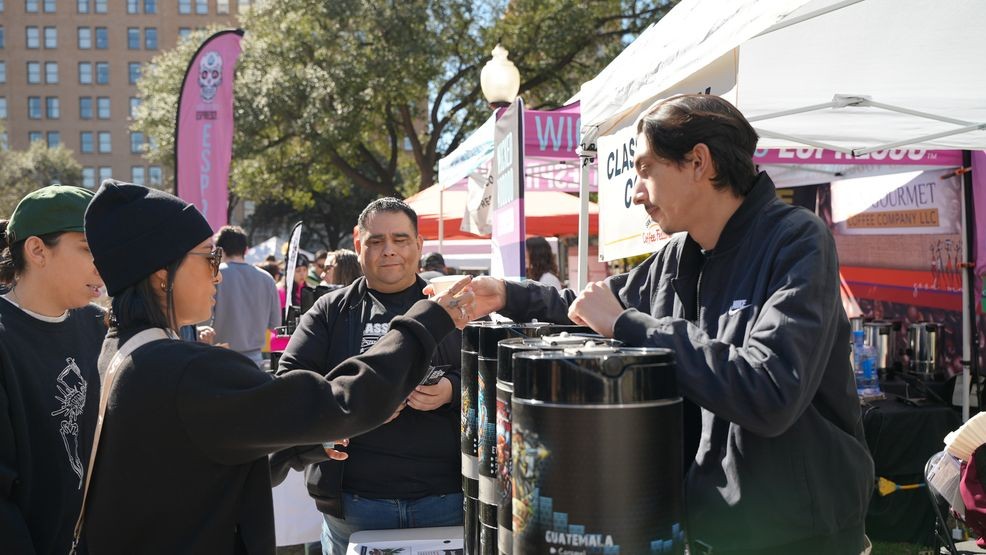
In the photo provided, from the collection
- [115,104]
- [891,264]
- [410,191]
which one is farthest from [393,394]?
[115,104]

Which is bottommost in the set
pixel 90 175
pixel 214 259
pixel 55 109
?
pixel 214 259

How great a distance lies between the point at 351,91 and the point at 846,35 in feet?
63.6

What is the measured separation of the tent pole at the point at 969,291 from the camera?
548cm

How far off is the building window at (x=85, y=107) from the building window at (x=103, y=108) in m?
0.77

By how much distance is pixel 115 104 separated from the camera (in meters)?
81.4

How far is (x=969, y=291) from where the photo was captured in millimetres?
5617

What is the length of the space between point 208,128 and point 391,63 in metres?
11.6

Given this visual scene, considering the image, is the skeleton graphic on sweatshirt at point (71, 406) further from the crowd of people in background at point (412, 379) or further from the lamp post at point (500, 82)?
the lamp post at point (500, 82)

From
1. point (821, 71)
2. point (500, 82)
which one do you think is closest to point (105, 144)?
point (500, 82)

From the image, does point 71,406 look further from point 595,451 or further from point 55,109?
point 55,109

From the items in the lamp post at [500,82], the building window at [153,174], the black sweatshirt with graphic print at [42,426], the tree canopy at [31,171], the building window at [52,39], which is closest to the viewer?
the black sweatshirt with graphic print at [42,426]

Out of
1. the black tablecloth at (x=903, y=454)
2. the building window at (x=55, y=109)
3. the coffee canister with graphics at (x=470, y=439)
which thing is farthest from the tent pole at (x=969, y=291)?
the building window at (x=55, y=109)

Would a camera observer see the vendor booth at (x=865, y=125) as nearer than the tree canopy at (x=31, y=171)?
Yes

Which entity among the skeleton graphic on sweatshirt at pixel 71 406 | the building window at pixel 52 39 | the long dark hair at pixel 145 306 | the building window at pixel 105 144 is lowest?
the skeleton graphic on sweatshirt at pixel 71 406
